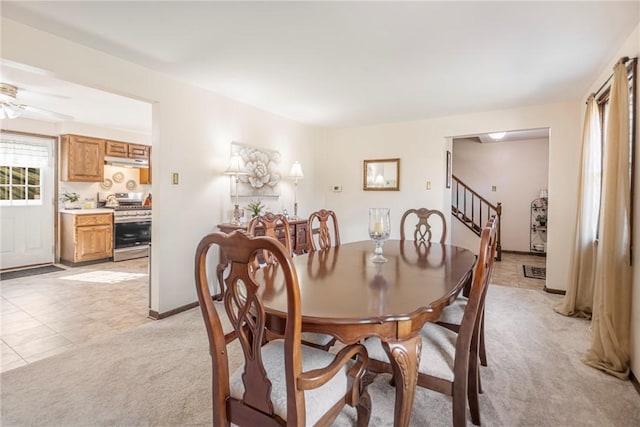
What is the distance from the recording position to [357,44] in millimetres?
2391

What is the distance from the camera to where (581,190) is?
320 centimetres

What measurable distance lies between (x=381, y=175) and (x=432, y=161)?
0.80 meters

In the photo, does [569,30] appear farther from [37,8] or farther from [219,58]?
[37,8]

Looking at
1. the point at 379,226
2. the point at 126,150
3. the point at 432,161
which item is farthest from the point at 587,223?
the point at 126,150

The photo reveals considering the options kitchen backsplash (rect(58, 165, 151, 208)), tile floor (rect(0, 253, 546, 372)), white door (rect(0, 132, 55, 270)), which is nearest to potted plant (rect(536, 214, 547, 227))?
tile floor (rect(0, 253, 546, 372))

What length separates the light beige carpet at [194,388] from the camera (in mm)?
1693

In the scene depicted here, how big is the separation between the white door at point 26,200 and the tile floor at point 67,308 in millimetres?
741

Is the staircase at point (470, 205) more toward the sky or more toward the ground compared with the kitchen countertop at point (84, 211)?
more toward the sky

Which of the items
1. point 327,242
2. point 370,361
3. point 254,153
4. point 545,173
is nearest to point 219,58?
point 254,153

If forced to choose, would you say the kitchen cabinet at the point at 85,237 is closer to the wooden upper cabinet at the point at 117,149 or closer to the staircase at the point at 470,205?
the wooden upper cabinet at the point at 117,149

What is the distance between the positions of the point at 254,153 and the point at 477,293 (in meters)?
3.27

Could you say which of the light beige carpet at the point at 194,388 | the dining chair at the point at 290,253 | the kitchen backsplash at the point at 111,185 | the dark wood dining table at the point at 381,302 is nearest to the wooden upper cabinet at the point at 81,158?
the kitchen backsplash at the point at 111,185

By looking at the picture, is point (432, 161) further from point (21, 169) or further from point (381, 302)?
point (21, 169)

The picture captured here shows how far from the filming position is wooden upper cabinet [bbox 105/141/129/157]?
566 centimetres
